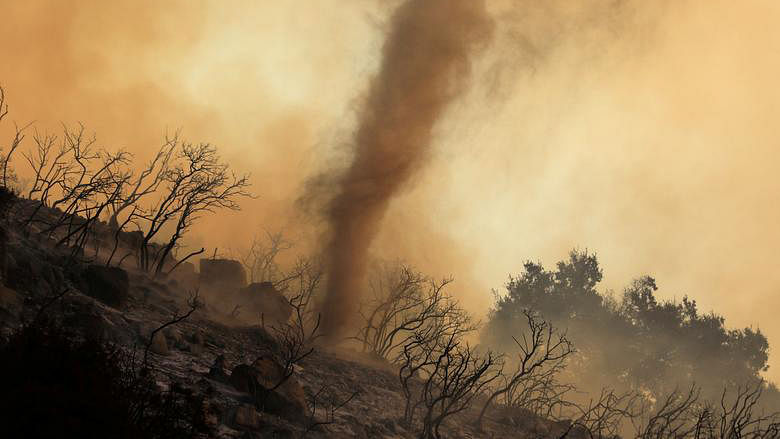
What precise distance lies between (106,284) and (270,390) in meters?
8.35

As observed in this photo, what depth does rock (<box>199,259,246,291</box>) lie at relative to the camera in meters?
35.1

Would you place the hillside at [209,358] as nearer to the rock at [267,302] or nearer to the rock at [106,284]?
the rock at [106,284]

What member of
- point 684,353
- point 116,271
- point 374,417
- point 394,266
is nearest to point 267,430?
point 374,417

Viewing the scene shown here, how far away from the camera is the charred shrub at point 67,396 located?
269 inches

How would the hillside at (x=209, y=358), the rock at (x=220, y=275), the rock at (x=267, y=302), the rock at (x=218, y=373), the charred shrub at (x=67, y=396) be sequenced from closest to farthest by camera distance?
the charred shrub at (x=67, y=396)
the hillside at (x=209, y=358)
the rock at (x=218, y=373)
the rock at (x=267, y=302)
the rock at (x=220, y=275)

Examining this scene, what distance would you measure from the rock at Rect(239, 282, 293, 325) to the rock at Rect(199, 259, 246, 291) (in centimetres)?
176

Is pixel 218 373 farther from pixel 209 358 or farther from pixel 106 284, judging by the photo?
pixel 106 284

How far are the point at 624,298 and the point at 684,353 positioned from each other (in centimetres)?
841

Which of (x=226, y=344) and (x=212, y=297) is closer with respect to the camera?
(x=226, y=344)

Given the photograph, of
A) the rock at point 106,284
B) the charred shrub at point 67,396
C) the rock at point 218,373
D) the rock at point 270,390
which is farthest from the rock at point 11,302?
the rock at point 270,390

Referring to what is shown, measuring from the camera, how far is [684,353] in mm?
53781

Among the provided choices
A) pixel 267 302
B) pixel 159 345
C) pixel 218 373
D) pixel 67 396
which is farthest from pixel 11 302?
pixel 267 302

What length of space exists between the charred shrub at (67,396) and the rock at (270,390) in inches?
131

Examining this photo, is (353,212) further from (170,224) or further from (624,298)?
(170,224)
